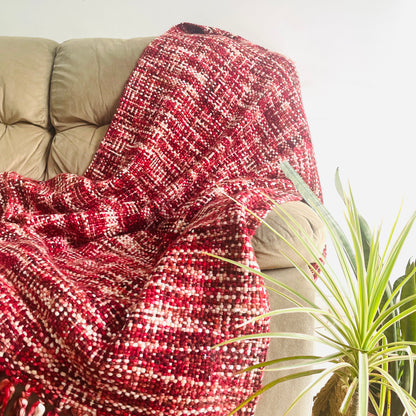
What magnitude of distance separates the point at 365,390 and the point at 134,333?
43cm

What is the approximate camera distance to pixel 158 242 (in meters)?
1.19

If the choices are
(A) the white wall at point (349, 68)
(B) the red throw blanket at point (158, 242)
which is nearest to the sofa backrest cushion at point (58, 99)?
(B) the red throw blanket at point (158, 242)

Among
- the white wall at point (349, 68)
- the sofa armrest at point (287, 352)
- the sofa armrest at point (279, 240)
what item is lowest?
→ the sofa armrest at point (287, 352)

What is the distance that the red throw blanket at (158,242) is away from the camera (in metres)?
0.76

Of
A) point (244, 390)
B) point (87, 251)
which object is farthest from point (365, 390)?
point (87, 251)

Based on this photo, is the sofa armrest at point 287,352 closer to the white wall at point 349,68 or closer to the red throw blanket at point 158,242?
the red throw blanket at point 158,242

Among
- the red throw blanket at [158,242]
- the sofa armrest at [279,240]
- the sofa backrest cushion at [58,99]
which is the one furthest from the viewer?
the sofa backrest cushion at [58,99]

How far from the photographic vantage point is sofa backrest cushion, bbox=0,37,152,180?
1.49 metres

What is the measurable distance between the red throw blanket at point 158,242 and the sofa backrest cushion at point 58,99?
0.10 meters

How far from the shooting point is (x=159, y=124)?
1336 millimetres

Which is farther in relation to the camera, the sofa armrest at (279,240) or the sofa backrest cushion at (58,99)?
the sofa backrest cushion at (58,99)

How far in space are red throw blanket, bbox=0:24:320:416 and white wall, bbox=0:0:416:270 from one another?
0.70 ft

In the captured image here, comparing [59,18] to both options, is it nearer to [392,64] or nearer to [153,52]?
[153,52]

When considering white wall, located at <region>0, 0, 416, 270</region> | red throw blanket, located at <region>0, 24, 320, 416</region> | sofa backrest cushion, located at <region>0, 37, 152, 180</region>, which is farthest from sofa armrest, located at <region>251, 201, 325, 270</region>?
→ sofa backrest cushion, located at <region>0, 37, 152, 180</region>
